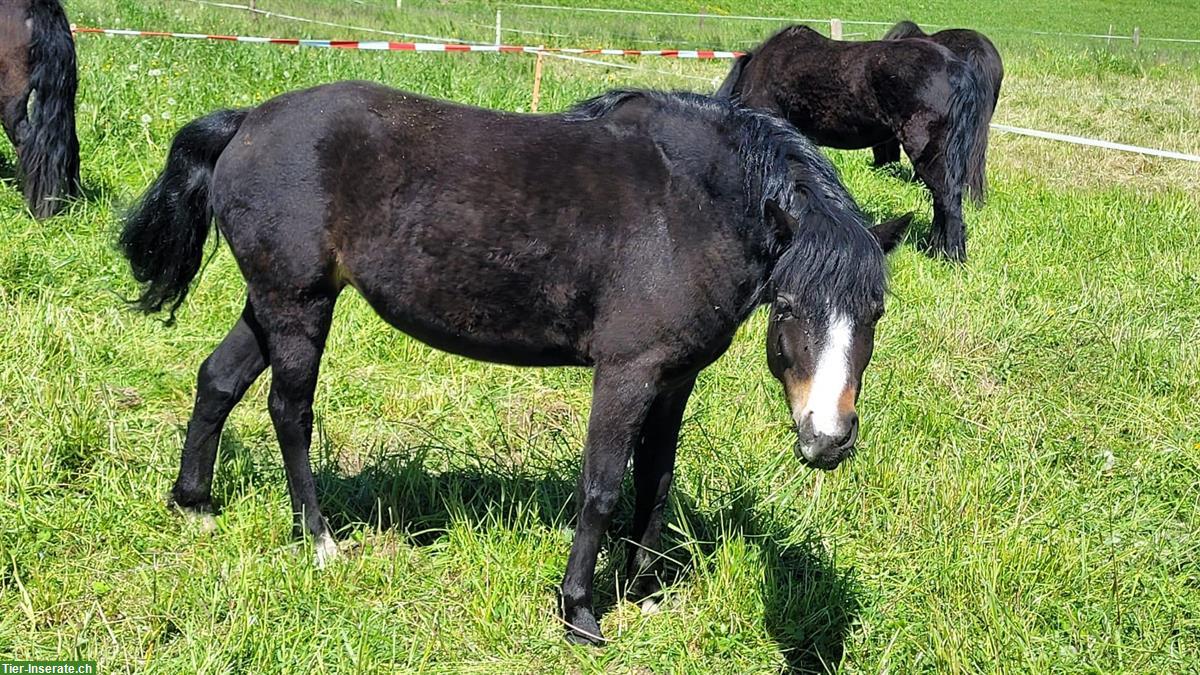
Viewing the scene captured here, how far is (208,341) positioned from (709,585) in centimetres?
334

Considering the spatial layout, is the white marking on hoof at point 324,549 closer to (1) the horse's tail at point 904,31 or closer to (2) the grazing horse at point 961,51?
(2) the grazing horse at point 961,51

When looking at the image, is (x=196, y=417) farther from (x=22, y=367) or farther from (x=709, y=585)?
(x=709, y=585)

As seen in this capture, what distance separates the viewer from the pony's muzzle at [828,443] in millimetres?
3041

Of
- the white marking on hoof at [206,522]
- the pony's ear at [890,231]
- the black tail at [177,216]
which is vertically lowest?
the white marking on hoof at [206,522]

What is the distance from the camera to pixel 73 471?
4.33m

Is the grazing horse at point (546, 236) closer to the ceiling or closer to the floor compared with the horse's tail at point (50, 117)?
closer to the ceiling

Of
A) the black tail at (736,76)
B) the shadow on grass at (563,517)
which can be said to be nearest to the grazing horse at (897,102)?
the black tail at (736,76)

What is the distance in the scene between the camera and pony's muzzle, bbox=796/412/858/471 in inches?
120

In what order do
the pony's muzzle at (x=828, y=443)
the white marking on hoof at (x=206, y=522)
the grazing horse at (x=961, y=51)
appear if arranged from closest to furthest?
the pony's muzzle at (x=828, y=443), the white marking on hoof at (x=206, y=522), the grazing horse at (x=961, y=51)

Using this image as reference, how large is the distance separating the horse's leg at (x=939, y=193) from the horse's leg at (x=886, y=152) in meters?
0.95

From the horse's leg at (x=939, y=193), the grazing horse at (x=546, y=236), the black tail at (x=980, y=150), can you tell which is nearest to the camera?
the grazing horse at (x=546, y=236)

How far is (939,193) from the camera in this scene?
9.18 meters

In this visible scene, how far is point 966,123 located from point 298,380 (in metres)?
6.93

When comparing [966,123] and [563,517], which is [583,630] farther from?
[966,123]
